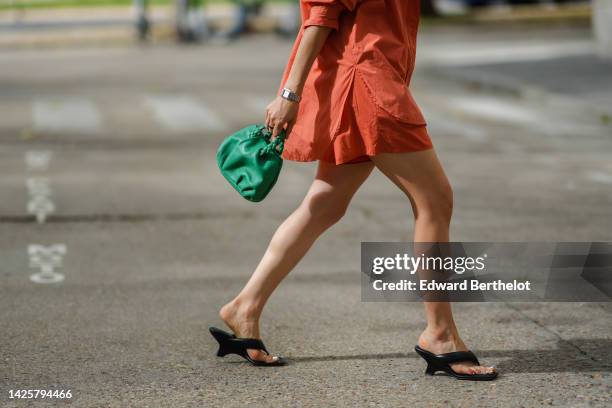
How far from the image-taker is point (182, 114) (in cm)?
1391

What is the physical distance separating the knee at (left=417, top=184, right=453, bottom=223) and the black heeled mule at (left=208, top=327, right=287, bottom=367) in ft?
2.65

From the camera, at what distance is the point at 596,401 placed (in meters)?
4.20

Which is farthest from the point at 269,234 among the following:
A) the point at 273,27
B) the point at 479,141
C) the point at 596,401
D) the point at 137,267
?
the point at 273,27

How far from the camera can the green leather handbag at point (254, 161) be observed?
4469mm

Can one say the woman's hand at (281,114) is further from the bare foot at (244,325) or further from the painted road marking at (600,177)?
the painted road marking at (600,177)

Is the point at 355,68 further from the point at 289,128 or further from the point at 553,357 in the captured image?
the point at 553,357

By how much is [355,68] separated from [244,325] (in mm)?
1077

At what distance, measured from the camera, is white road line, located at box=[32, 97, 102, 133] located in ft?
41.5

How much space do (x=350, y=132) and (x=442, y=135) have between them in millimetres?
7799

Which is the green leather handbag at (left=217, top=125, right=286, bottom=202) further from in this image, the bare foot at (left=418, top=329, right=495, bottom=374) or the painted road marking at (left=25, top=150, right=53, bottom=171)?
the painted road marking at (left=25, top=150, right=53, bottom=171)

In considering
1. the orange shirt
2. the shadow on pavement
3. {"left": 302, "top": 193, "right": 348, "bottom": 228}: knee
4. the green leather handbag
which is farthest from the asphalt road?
the orange shirt

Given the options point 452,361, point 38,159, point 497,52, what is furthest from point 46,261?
point 497,52

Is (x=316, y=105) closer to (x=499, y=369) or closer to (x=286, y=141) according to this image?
(x=286, y=141)

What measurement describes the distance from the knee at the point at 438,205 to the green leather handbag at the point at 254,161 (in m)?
0.55
